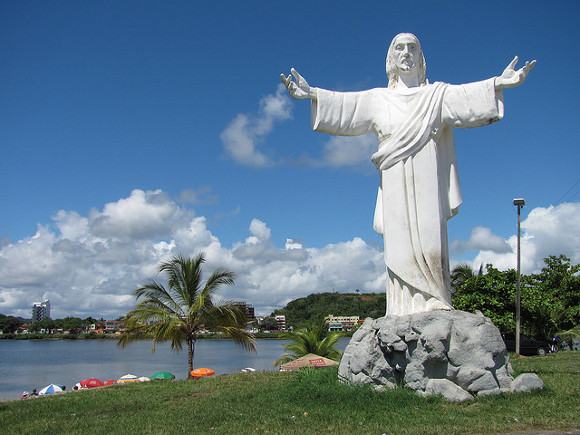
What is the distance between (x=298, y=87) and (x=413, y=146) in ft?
7.49

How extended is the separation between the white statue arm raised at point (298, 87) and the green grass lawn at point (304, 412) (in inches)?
195

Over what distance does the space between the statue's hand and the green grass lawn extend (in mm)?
4840

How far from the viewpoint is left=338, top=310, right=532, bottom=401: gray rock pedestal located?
727 cm

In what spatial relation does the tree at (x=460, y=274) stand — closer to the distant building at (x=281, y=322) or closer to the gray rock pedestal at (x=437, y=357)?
the gray rock pedestal at (x=437, y=357)

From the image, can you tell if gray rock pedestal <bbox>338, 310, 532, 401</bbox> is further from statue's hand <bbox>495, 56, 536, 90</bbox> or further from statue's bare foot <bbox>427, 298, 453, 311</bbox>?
statue's hand <bbox>495, 56, 536, 90</bbox>

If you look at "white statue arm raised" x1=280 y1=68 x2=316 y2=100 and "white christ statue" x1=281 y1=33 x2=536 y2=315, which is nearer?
"white christ statue" x1=281 y1=33 x2=536 y2=315

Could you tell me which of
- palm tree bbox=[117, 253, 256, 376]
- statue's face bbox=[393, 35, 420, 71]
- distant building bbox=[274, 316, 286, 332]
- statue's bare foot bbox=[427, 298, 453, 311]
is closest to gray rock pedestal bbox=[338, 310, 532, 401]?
statue's bare foot bbox=[427, 298, 453, 311]

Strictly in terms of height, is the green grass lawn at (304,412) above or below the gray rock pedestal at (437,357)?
below

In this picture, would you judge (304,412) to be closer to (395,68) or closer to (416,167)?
(416,167)

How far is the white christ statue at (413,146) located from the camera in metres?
8.31

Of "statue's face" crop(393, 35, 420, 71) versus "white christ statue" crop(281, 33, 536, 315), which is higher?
"statue's face" crop(393, 35, 420, 71)

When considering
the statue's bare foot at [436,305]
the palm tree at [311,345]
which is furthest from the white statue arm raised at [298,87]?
the palm tree at [311,345]

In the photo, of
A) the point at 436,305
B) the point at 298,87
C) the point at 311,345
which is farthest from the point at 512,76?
the point at 311,345

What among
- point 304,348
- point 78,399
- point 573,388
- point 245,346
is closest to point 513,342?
point 304,348
